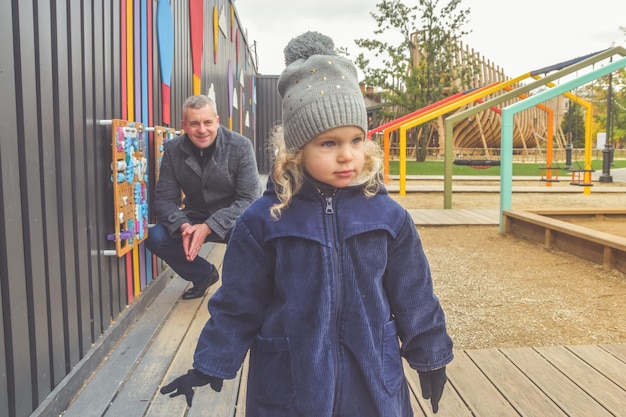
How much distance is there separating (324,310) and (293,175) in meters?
0.39

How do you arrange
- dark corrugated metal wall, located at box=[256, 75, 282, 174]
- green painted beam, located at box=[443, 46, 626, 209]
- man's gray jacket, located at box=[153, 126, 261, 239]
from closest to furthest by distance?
man's gray jacket, located at box=[153, 126, 261, 239]
green painted beam, located at box=[443, 46, 626, 209]
dark corrugated metal wall, located at box=[256, 75, 282, 174]

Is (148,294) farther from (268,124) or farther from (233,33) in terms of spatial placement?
(268,124)

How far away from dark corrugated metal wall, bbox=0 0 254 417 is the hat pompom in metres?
0.95

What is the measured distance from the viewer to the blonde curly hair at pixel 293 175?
160 cm

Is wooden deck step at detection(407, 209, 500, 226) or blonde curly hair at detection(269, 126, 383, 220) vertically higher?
blonde curly hair at detection(269, 126, 383, 220)

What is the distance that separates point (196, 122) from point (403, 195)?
8.44m

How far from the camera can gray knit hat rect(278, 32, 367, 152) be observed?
1.58 metres

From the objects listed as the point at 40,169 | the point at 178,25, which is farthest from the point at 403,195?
the point at 40,169

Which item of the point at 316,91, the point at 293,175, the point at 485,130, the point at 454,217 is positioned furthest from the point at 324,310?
the point at 485,130

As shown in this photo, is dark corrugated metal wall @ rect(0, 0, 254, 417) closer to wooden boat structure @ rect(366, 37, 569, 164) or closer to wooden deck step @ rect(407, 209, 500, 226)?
wooden deck step @ rect(407, 209, 500, 226)

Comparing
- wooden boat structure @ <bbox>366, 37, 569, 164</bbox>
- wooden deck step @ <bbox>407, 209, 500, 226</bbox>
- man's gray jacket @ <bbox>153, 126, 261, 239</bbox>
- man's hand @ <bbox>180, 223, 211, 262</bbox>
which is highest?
wooden boat structure @ <bbox>366, 37, 569, 164</bbox>

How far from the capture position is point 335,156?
158cm

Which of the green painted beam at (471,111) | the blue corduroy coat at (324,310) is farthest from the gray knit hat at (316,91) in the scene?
the green painted beam at (471,111)

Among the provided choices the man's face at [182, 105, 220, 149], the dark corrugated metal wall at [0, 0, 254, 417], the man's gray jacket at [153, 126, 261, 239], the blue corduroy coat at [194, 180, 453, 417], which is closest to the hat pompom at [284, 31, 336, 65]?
the blue corduroy coat at [194, 180, 453, 417]
